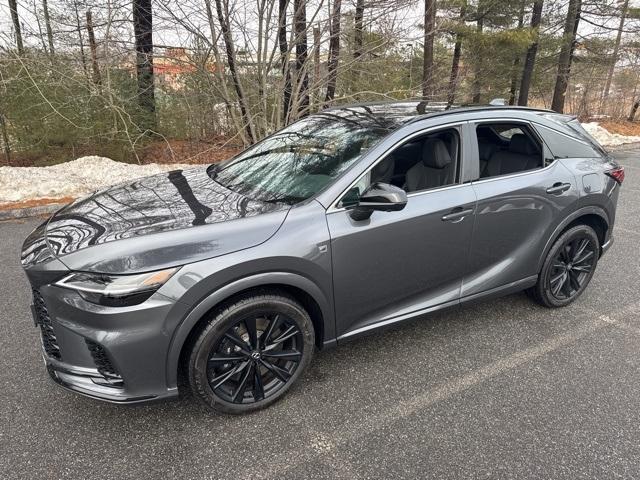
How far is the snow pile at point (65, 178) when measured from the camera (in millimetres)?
6418

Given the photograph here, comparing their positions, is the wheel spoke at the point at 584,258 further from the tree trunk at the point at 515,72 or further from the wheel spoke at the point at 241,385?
the tree trunk at the point at 515,72

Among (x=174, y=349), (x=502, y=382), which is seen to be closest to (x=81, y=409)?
(x=174, y=349)

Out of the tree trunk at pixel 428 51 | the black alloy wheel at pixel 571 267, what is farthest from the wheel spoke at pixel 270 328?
the tree trunk at pixel 428 51

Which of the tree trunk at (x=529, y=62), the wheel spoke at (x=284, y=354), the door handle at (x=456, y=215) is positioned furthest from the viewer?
the tree trunk at (x=529, y=62)

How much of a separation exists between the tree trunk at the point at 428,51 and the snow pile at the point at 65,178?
20.7 ft

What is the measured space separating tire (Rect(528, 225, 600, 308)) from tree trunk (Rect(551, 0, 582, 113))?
1511 cm

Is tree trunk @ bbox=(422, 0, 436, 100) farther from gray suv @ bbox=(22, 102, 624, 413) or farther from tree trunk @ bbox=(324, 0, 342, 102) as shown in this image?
gray suv @ bbox=(22, 102, 624, 413)

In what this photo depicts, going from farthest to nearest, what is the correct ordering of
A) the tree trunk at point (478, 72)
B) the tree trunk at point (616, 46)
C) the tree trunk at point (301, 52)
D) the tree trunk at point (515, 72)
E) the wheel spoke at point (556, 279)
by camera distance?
the tree trunk at point (616, 46) → the tree trunk at point (515, 72) → the tree trunk at point (478, 72) → the tree trunk at point (301, 52) → the wheel spoke at point (556, 279)

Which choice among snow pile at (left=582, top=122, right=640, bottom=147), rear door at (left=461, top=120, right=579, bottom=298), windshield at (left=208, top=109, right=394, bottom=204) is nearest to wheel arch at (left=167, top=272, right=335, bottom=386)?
windshield at (left=208, top=109, right=394, bottom=204)

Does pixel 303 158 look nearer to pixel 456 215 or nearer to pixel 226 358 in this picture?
pixel 456 215

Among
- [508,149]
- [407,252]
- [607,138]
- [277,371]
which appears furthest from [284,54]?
[607,138]

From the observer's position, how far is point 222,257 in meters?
2.14

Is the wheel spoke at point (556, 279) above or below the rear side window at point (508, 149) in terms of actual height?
below

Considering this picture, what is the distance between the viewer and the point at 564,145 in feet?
11.4
